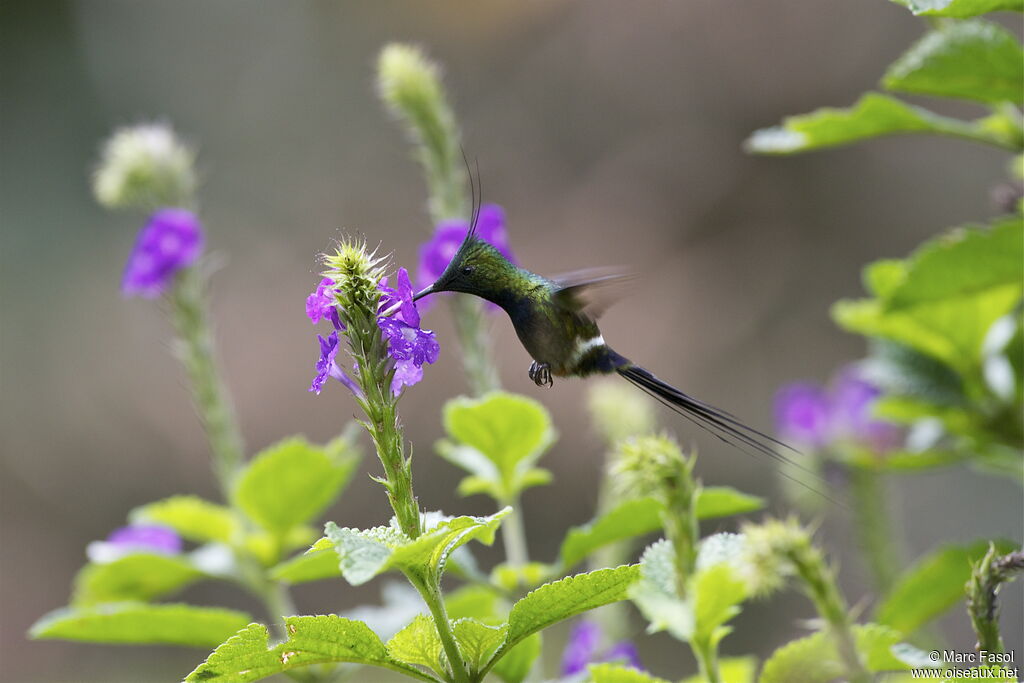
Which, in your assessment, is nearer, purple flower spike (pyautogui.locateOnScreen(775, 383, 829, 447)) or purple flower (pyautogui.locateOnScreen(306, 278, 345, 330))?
purple flower (pyautogui.locateOnScreen(306, 278, 345, 330))

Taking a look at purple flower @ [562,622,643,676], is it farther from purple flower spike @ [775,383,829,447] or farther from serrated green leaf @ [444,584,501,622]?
purple flower spike @ [775,383,829,447]

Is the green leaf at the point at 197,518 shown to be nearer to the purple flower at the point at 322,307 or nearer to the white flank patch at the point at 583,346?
the white flank patch at the point at 583,346

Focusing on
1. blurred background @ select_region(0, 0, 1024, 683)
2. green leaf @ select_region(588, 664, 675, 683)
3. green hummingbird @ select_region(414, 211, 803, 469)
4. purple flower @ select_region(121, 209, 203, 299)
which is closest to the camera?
green leaf @ select_region(588, 664, 675, 683)

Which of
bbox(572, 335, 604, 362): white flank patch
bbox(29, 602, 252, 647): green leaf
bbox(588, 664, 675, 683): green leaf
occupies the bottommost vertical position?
bbox(588, 664, 675, 683): green leaf

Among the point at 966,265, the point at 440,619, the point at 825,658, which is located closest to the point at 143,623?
the point at 440,619

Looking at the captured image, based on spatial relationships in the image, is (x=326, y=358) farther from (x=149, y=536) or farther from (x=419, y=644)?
(x=149, y=536)

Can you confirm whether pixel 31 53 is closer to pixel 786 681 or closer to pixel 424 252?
pixel 424 252

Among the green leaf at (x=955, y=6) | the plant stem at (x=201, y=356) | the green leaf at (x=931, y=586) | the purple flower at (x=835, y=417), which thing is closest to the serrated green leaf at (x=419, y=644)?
the green leaf at (x=931, y=586)

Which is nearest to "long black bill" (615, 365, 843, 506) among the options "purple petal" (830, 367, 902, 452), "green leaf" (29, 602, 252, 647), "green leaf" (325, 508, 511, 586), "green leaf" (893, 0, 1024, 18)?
"green leaf" (325, 508, 511, 586)
